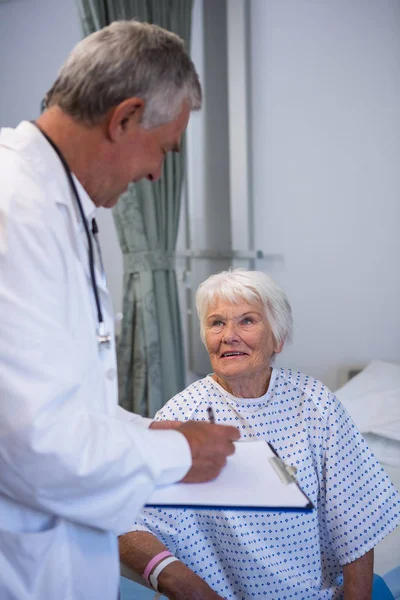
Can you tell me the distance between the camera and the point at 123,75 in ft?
3.21

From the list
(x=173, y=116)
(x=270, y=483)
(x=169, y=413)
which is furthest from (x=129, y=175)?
(x=169, y=413)

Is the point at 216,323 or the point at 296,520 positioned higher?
the point at 216,323

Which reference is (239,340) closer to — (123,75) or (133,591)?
(133,591)

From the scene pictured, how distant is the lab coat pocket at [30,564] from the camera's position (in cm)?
96

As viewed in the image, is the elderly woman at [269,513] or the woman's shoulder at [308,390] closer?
the elderly woman at [269,513]

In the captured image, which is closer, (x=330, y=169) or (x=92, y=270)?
(x=92, y=270)

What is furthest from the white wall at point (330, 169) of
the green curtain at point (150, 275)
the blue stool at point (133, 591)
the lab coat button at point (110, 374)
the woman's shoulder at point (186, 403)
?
the lab coat button at point (110, 374)

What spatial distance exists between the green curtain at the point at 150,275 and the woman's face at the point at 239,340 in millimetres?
1477

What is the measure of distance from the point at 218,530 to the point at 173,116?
1.02 m

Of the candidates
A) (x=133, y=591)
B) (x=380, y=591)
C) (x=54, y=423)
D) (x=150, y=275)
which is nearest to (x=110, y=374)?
(x=54, y=423)

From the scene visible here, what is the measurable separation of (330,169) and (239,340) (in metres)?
1.74

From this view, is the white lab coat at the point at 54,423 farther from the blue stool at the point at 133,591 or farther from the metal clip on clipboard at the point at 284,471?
the blue stool at the point at 133,591

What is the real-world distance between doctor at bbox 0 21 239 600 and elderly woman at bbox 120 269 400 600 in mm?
586

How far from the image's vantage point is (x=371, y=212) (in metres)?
3.17
